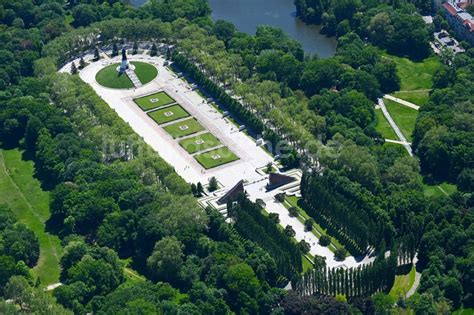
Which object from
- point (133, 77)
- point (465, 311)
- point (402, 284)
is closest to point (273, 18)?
point (133, 77)

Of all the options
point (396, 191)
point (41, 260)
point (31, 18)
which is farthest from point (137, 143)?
point (31, 18)

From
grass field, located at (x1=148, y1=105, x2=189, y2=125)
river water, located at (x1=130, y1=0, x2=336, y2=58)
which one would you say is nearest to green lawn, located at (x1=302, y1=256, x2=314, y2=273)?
grass field, located at (x1=148, y1=105, x2=189, y2=125)

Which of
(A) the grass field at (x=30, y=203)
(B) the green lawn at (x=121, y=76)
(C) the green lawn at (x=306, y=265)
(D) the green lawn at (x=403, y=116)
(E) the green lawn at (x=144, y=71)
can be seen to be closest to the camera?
(C) the green lawn at (x=306, y=265)

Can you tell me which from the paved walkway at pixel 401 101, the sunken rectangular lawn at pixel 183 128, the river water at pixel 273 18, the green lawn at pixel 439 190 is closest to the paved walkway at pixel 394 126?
the paved walkway at pixel 401 101

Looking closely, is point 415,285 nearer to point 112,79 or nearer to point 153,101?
point 153,101

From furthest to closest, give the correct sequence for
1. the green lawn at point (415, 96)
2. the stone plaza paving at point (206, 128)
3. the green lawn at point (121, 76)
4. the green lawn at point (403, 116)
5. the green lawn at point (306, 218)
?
the green lawn at point (121, 76), the green lawn at point (415, 96), the green lawn at point (403, 116), the stone plaza paving at point (206, 128), the green lawn at point (306, 218)

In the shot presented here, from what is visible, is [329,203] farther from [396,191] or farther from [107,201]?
[107,201]

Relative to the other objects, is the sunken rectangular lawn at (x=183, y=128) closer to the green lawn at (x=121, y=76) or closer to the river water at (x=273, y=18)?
the green lawn at (x=121, y=76)
